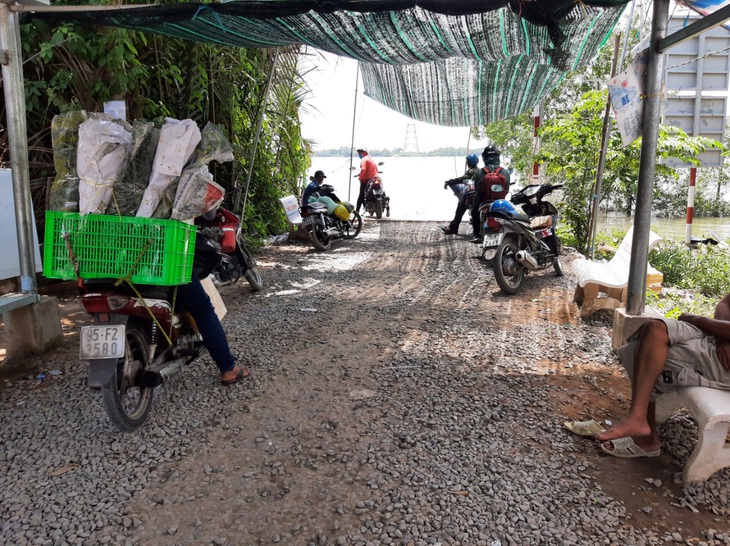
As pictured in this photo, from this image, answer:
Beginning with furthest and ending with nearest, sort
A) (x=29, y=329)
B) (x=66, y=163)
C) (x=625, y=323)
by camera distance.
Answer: (x=29, y=329)
(x=625, y=323)
(x=66, y=163)

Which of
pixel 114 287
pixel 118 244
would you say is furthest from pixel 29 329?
pixel 118 244

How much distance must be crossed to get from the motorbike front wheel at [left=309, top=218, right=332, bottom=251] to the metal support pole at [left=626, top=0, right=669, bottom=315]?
19.3ft

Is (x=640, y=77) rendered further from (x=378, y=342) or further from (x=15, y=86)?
(x=15, y=86)

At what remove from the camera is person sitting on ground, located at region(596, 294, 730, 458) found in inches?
98.3

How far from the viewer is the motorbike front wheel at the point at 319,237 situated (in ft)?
29.3

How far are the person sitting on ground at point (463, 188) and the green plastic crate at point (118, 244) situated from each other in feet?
25.1

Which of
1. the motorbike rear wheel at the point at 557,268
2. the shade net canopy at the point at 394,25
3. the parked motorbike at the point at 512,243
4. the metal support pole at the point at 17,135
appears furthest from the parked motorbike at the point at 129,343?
the motorbike rear wheel at the point at 557,268

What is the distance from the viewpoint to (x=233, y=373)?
344cm

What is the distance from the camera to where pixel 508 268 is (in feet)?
19.4

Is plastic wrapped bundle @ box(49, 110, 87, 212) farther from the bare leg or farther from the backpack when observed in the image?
the backpack

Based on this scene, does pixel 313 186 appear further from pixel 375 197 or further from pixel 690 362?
pixel 690 362

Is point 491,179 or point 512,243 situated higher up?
point 491,179

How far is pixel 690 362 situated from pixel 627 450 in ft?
1.67

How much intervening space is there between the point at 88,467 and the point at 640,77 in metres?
3.83
